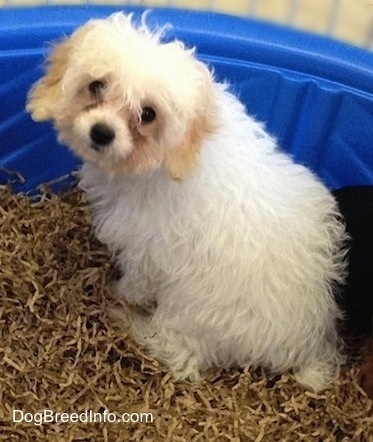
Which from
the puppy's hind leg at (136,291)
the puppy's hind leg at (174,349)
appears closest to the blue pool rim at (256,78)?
the puppy's hind leg at (136,291)

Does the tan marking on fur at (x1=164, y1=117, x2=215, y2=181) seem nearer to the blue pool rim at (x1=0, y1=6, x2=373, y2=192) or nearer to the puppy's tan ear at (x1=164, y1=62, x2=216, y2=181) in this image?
the puppy's tan ear at (x1=164, y1=62, x2=216, y2=181)

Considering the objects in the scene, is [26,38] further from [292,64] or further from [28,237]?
[292,64]

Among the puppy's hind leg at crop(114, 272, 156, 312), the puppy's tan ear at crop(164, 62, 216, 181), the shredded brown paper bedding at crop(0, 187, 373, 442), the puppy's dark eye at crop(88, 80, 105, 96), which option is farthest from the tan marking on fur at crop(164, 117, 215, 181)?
the shredded brown paper bedding at crop(0, 187, 373, 442)

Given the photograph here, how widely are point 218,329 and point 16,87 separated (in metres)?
0.63

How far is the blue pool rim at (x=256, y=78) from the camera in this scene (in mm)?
1832

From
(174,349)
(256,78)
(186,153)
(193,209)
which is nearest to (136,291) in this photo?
(174,349)

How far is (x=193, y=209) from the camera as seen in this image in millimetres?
1503

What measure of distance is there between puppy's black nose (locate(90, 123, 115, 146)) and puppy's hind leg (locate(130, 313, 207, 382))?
0.44m

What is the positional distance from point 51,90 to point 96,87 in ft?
0.31

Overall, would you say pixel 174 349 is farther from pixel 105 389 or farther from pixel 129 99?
pixel 129 99

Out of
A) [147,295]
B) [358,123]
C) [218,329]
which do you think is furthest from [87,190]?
[358,123]

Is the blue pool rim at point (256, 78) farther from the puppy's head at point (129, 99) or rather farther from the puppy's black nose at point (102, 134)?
the puppy's black nose at point (102, 134)

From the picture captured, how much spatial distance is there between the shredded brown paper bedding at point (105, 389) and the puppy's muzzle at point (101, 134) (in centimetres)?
47

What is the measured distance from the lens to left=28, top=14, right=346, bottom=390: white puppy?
1.35 m
